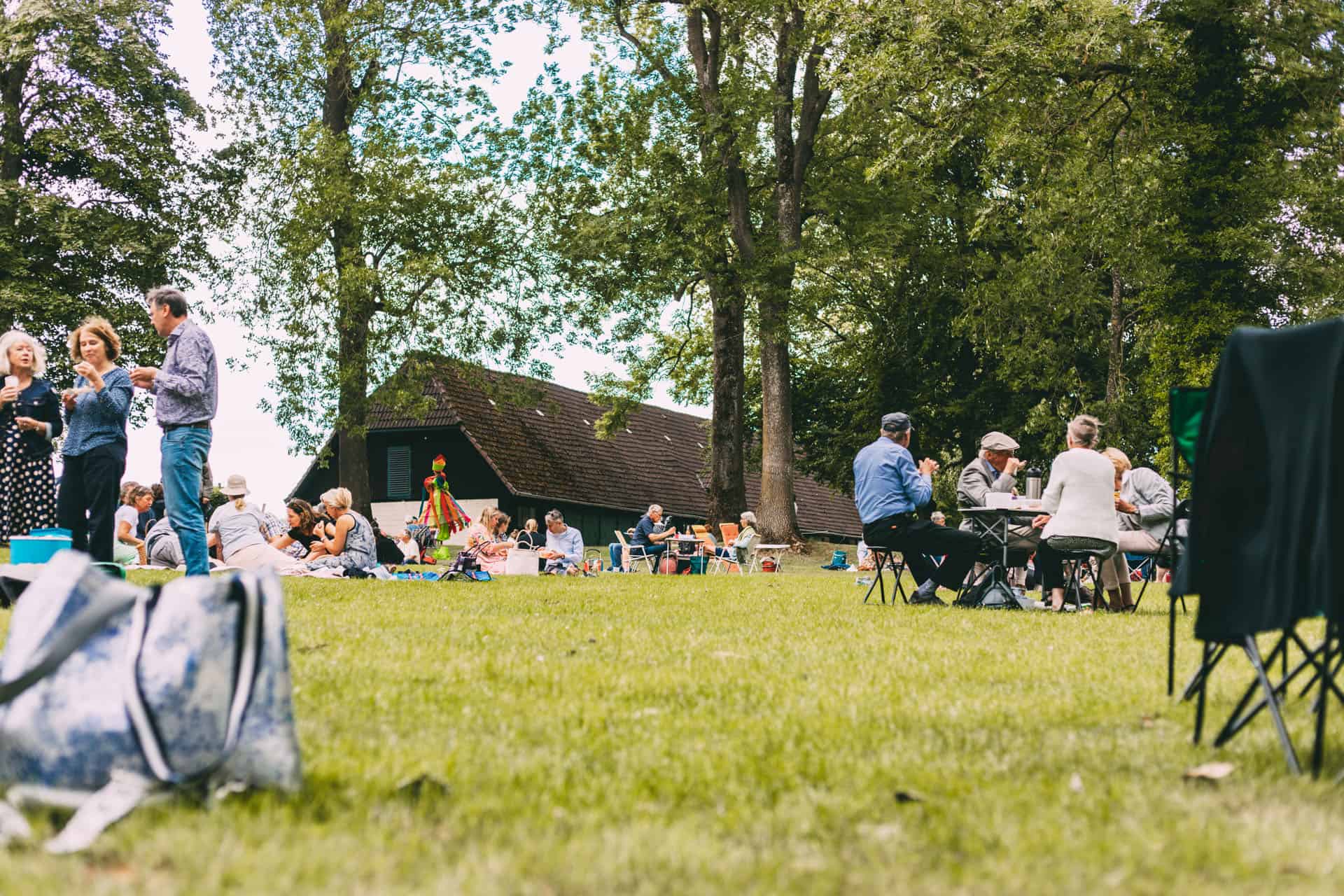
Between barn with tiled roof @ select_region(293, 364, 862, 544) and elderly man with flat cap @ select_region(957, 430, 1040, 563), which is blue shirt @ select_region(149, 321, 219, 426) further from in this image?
barn with tiled roof @ select_region(293, 364, 862, 544)

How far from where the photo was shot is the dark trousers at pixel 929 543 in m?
11.9

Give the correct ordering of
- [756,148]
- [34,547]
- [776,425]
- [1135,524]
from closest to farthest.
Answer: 1. [34,547]
2. [1135,524]
3. [776,425]
4. [756,148]

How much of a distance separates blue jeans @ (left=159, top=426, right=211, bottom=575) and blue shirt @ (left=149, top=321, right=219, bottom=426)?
0.12 m

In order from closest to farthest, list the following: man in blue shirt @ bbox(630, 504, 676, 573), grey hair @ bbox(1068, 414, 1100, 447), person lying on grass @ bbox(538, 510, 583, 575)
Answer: grey hair @ bbox(1068, 414, 1100, 447) → person lying on grass @ bbox(538, 510, 583, 575) → man in blue shirt @ bbox(630, 504, 676, 573)

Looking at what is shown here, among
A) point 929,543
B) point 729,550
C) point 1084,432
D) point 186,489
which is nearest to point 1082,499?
point 1084,432

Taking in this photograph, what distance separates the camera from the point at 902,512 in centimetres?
1202

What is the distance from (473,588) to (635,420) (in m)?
42.5

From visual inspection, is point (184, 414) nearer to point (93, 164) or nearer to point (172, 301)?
point (172, 301)

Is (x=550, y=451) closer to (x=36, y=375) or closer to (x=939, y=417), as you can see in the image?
(x=939, y=417)

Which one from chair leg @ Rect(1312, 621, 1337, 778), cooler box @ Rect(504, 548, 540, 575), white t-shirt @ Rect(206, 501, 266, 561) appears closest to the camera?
chair leg @ Rect(1312, 621, 1337, 778)

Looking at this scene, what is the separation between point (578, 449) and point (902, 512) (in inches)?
1511

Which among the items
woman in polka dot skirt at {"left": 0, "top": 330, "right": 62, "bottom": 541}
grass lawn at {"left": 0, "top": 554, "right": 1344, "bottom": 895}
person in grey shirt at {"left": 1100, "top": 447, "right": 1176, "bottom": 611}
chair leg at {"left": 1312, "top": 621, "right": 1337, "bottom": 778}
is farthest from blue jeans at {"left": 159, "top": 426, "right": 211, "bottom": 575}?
person in grey shirt at {"left": 1100, "top": 447, "right": 1176, "bottom": 611}

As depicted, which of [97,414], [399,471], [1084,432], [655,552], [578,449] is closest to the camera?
[97,414]

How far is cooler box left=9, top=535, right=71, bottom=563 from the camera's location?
351 inches
